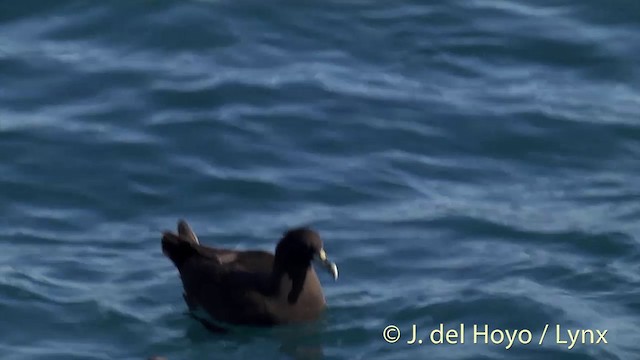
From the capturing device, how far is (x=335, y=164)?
15.8m

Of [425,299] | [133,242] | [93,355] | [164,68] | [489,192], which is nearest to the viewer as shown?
[93,355]

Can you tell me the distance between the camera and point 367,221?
48.4 feet

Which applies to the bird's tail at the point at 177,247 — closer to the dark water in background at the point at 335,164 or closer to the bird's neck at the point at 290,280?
the dark water in background at the point at 335,164

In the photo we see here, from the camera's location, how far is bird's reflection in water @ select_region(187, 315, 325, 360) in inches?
507

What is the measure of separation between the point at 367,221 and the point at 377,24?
4489 mm

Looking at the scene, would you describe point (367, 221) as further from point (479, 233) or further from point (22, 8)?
point (22, 8)

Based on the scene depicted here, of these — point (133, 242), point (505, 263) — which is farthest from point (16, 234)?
point (505, 263)

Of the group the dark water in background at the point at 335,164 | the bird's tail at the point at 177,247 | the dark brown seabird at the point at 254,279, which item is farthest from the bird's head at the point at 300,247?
the bird's tail at the point at 177,247

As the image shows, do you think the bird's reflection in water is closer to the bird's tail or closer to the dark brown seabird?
the dark brown seabird

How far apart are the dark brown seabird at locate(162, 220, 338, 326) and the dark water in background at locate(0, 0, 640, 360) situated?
191 millimetres

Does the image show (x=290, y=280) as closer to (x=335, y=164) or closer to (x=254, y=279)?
(x=254, y=279)

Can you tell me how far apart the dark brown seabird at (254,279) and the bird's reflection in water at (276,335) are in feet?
0.21

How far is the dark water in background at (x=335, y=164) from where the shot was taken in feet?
43.0

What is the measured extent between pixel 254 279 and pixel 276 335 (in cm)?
56
